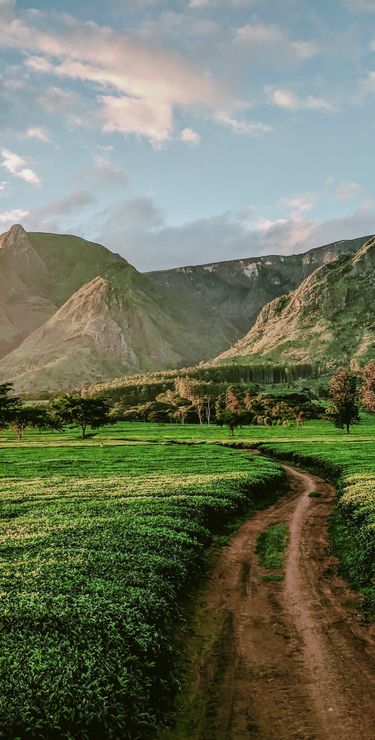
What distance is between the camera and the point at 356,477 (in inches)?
1526

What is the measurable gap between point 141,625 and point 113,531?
8713 mm

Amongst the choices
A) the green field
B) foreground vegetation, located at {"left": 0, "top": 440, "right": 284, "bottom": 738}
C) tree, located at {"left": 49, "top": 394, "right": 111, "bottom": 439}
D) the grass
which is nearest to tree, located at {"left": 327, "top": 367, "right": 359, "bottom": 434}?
tree, located at {"left": 49, "top": 394, "right": 111, "bottom": 439}

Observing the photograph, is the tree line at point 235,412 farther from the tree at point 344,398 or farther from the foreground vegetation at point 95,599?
the foreground vegetation at point 95,599

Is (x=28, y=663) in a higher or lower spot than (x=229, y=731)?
higher

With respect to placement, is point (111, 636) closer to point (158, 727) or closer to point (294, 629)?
point (158, 727)

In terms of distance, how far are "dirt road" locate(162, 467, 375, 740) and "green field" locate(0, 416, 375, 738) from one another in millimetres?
938

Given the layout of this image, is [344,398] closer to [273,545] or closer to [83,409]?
[83,409]

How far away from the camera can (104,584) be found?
49.1 ft

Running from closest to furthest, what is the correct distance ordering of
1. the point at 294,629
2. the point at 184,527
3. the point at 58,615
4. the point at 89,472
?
the point at 58,615 < the point at 294,629 < the point at 184,527 < the point at 89,472

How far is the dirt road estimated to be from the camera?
34.2ft

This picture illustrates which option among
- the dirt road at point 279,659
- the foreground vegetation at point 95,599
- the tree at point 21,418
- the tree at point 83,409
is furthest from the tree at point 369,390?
the dirt road at point 279,659

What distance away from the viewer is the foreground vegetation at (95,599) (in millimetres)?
9609

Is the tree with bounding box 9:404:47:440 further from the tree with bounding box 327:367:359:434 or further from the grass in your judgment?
the grass

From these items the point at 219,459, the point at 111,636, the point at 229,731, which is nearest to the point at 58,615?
the point at 111,636
